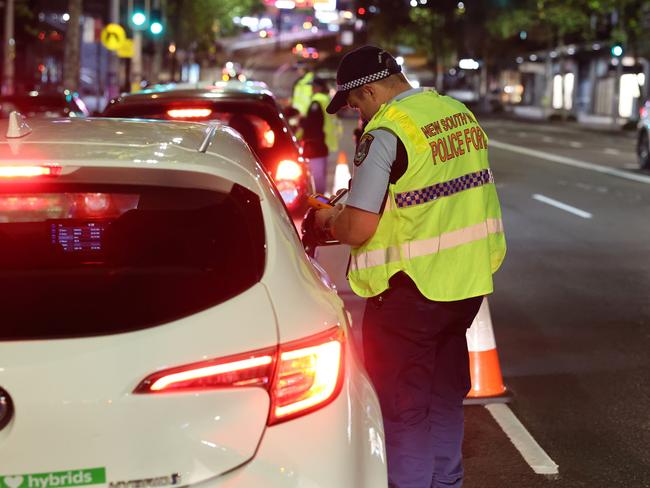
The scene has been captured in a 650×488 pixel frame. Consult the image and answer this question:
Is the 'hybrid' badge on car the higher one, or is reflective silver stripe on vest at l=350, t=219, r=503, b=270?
reflective silver stripe on vest at l=350, t=219, r=503, b=270

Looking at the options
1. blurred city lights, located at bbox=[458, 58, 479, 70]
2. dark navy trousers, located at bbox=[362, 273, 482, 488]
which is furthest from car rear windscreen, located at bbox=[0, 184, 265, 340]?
blurred city lights, located at bbox=[458, 58, 479, 70]

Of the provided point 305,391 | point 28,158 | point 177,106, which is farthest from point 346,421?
point 177,106

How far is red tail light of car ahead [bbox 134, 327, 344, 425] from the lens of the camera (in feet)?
9.36

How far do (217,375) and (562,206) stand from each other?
15.5 m

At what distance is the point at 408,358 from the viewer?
4.33 m

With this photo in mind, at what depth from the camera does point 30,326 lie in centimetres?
290

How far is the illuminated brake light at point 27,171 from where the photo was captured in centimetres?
321

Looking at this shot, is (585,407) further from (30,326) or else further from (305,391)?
(30,326)

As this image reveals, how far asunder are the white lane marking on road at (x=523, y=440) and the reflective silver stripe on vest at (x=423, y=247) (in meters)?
1.77

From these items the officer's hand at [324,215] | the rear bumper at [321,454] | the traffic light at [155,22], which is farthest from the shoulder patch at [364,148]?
the traffic light at [155,22]

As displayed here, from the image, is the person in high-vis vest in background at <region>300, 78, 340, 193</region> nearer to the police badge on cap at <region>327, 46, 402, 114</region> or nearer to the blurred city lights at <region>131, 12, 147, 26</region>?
the police badge on cap at <region>327, 46, 402, 114</region>

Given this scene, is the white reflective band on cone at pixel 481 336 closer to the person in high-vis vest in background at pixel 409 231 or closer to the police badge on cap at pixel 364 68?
the person in high-vis vest in background at pixel 409 231

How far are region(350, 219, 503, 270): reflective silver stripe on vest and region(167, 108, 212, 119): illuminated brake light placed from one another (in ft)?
15.2

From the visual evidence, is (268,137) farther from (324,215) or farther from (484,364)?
(324,215)
